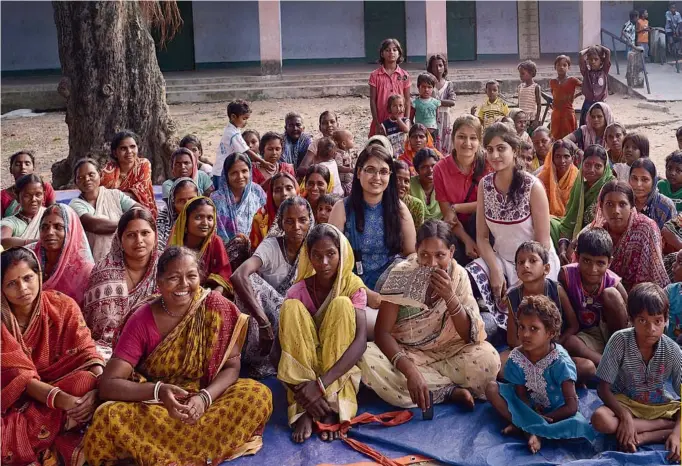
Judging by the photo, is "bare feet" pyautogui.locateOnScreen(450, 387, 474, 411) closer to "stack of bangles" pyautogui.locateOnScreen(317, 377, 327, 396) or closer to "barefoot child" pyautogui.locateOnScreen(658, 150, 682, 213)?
"stack of bangles" pyautogui.locateOnScreen(317, 377, 327, 396)

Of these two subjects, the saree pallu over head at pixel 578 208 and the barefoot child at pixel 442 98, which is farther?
the barefoot child at pixel 442 98

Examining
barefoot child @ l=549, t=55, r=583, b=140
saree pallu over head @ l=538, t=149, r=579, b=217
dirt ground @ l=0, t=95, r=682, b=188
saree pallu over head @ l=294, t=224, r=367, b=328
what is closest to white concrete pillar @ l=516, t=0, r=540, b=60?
dirt ground @ l=0, t=95, r=682, b=188

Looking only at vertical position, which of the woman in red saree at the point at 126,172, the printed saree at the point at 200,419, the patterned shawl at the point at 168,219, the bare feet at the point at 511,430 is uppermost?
the woman in red saree at the point at 126,172

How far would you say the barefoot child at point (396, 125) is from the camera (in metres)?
7.69

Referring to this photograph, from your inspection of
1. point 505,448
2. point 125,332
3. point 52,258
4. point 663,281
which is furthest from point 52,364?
point 663,281

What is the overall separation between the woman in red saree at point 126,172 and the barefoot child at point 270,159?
0.92 m

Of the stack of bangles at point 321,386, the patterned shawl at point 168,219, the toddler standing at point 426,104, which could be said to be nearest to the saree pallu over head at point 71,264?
the patterned shawl at point 168,219

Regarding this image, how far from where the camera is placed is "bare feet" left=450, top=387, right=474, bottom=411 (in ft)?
13.0

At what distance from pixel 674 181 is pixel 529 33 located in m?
13.3

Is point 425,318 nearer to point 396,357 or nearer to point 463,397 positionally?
point 396,357

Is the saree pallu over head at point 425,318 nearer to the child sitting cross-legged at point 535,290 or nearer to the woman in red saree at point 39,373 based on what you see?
the child sitting cross-legged at point 535,290

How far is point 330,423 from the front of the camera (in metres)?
3.81

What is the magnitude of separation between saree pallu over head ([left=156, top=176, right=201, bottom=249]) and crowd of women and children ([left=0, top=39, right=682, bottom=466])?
2 cm

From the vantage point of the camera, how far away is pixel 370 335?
4.46m
